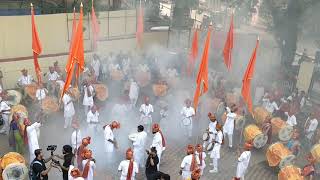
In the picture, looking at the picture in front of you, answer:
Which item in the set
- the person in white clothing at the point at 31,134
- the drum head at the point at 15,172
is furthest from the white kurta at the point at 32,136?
the drum head at the point at 15,172

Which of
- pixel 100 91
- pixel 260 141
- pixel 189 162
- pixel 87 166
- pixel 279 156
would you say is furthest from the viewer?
pixel 100 91

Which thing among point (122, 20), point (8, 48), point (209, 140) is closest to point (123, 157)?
point (209, 140)

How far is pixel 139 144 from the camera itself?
12.3 metres

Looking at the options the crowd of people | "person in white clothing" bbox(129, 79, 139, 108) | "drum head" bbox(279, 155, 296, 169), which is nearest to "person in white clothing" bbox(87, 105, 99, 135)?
the crowd of people

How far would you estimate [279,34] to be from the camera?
77.0 feet

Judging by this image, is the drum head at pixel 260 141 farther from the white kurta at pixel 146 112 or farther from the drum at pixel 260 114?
the white kurta at pixel 146 112

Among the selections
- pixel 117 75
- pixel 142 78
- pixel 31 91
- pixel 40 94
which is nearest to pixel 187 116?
pixel 142 78

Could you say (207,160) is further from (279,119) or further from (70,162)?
(70,162)

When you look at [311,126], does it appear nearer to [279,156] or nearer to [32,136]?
[279,156]

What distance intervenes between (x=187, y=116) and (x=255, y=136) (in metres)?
2.37

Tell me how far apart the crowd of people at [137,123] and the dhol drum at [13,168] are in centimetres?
47

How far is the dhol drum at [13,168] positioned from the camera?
34.8ft

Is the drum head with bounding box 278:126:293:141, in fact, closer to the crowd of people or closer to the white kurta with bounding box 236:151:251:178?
the crowd of people

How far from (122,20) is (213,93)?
8341 millimetres
